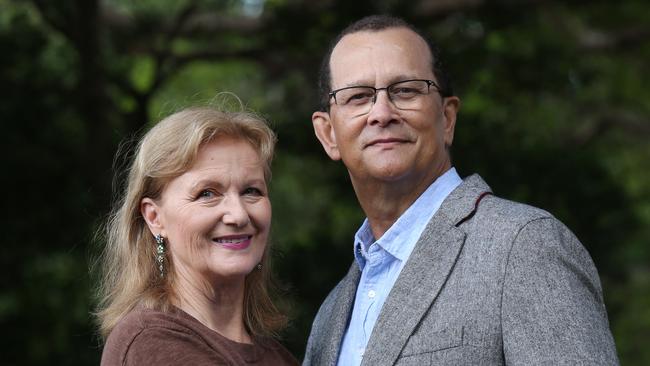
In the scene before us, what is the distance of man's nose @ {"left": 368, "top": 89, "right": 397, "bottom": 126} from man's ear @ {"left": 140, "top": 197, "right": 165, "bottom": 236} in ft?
2.44

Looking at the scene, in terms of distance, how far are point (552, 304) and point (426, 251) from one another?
49cm

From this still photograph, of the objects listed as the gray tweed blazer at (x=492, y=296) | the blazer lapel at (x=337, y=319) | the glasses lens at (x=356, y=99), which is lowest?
the blazer lapel at (x=337, y=319)

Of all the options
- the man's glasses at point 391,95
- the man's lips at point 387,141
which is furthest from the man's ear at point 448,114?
the man's lips at point 387,141

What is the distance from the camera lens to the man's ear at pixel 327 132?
10.9 ft

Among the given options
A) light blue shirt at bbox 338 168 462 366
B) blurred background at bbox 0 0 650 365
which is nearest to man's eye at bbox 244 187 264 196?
light blue shirt at bbox 338 168 462 366

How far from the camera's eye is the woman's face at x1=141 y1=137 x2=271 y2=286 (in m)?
3.07

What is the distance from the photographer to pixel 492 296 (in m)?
2.60

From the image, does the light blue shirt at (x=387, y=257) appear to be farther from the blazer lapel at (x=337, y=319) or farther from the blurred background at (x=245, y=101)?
the blurred background at (x=245, y=101)

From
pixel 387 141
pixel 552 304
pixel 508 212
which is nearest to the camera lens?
pixel 552 304

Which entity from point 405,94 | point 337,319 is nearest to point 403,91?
point 405,94

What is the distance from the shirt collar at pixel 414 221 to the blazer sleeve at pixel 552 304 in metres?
0.50

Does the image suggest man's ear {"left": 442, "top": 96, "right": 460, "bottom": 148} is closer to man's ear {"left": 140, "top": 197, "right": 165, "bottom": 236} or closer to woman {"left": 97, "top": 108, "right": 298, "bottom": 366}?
woman {"left": 97, "top": 108, "right": 298, "bottom": 366}

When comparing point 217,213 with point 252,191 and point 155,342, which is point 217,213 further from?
point 155,342

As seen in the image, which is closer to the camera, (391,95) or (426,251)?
(426,251)
